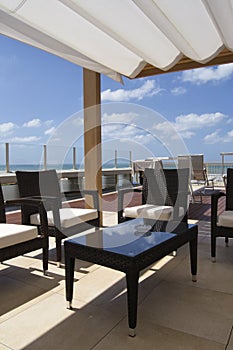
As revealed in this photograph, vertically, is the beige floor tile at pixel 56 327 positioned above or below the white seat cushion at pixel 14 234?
below

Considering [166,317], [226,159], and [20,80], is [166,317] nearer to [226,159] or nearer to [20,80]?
[226,159]

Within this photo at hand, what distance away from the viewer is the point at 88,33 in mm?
3217

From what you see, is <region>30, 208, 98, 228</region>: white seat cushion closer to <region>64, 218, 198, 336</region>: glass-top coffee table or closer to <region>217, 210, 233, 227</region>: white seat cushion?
<region>64, 218, 198, 336</region>: glass-top coffee table

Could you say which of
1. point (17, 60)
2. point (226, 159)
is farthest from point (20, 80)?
point (226, 159)

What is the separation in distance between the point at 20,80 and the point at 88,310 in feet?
57.7

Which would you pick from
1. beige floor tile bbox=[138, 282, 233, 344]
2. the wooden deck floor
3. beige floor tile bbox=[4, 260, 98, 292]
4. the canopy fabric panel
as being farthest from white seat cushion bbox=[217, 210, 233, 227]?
the canopy fabric panel

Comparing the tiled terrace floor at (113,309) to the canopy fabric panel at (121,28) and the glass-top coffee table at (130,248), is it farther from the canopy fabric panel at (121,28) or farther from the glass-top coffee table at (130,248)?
the canopy fabric panel at (121,28)

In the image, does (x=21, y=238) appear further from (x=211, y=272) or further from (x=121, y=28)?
(x=121, y=28)

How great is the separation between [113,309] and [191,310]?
0.54 meters

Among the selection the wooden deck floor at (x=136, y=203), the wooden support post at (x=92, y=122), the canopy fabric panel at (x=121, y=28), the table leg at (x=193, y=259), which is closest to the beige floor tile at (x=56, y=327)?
the table leg at (x=193, y=259)

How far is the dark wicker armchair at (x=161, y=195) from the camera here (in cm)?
341

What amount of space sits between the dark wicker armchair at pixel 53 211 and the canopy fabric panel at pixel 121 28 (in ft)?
4.98

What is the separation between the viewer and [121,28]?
3.09 m

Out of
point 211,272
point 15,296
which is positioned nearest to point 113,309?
point 15,296
